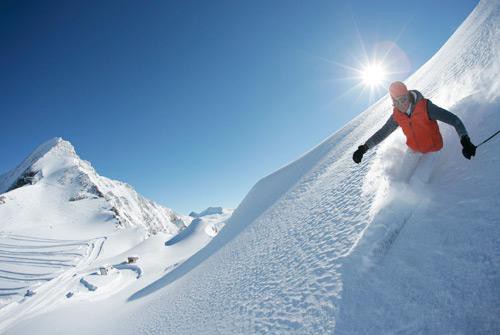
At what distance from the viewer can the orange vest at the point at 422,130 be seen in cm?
270

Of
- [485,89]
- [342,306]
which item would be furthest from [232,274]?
[485,89]

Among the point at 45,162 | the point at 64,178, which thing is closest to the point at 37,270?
the point at 64,178

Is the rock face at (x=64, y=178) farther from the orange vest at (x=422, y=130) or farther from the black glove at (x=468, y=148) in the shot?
the black glove at (x=468, y=148)

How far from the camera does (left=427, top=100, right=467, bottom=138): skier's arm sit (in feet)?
7.89

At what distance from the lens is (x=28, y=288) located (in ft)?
76.2

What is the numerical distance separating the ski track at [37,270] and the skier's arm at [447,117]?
25.1 meters

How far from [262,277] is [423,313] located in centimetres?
253

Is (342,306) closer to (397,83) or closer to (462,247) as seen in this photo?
(462,247)

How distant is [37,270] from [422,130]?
38.4 m

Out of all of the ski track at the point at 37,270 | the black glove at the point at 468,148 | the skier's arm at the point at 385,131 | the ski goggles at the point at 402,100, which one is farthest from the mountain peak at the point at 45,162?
the black glove at the point at 468,148

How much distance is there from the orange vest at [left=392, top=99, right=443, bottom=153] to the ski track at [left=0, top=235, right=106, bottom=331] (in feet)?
81.6

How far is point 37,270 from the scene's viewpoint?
1107 inches

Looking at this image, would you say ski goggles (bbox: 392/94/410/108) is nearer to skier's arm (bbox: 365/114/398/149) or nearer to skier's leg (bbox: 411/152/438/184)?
skier's arm (bbox: 365/114/398/149)

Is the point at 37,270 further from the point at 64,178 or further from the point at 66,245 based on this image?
the point at 64,178
